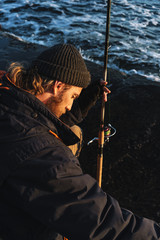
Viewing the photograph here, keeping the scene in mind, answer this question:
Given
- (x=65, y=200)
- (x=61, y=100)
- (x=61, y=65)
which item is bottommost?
(x=65, y=200)

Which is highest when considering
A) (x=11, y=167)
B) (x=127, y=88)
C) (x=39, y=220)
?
(x=11, y=167)

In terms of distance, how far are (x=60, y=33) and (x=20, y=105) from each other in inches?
312

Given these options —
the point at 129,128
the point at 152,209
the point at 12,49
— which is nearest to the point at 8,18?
the point at 12,49

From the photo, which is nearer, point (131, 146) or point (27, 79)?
point (27, 79)

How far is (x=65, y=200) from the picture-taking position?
129cm

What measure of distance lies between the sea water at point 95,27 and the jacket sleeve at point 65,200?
Answer: 15.8 feet

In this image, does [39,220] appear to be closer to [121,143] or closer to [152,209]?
[152,209]

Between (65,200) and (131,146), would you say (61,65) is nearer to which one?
(65,200)

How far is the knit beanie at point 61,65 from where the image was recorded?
74.1 inches

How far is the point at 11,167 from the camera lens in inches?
48.9

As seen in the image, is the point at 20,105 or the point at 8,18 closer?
the point at 20,105

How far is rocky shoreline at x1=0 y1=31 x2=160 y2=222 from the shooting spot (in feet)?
9.44

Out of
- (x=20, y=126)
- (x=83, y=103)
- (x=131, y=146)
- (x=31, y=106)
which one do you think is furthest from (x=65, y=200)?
(x=131, y=146)

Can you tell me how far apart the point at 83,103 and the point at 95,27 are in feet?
24.0
